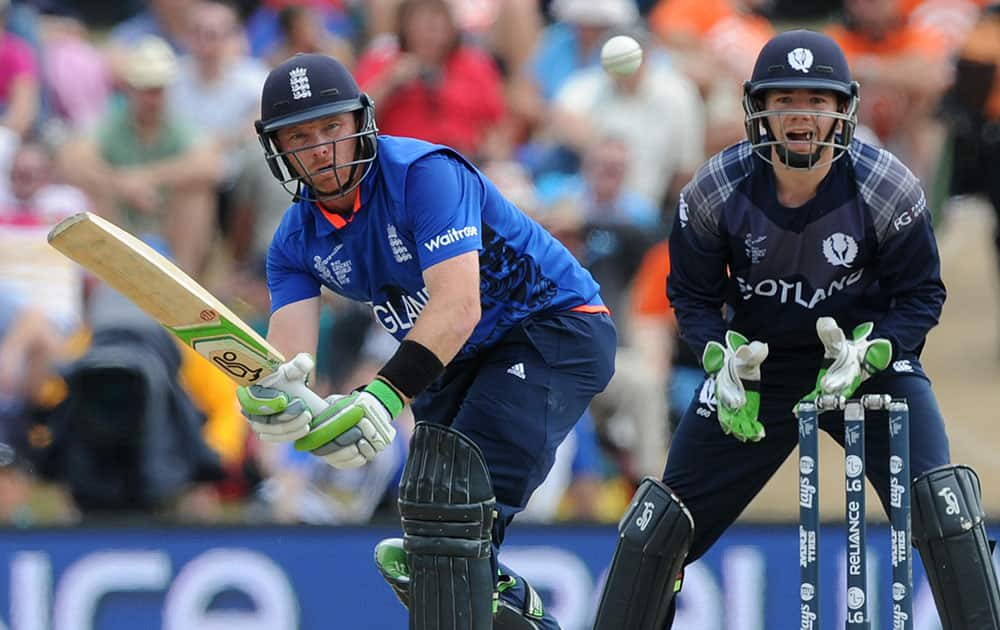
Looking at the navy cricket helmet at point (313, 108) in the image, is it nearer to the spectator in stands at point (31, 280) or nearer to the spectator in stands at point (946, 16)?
the spectator in stands at point (31, 280)

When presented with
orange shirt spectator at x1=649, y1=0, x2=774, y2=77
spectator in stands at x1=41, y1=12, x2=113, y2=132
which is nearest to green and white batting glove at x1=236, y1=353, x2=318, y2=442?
orange shirt spectator at x1=649, y1=0, x2=774, y2=77

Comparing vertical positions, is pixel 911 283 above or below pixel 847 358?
above

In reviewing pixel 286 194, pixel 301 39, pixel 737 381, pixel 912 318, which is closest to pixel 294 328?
pixel 737 381

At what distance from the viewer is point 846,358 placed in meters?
4.95

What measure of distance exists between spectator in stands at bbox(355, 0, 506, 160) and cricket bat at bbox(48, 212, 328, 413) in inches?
168

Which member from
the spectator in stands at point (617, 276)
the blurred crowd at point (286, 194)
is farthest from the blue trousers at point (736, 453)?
the spectator in stands at point (617, 276)

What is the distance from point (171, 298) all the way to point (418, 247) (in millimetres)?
698

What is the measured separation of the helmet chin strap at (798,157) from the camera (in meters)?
4.98

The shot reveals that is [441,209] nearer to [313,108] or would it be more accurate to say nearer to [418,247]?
[418,247]

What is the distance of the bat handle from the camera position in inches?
180

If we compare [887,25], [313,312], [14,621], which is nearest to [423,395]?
[313,312]

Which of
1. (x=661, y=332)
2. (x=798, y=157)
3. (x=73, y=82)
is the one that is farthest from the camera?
(x=73, y=82)

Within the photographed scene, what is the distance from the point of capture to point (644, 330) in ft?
28.0

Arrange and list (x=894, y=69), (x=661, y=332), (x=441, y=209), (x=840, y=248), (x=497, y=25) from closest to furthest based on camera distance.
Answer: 1. (x=441, y=209)
2. (x=840, y=248)
3. (x=661, y=332)
4. (x=894, y=69)
5. (x=497, y=25)
